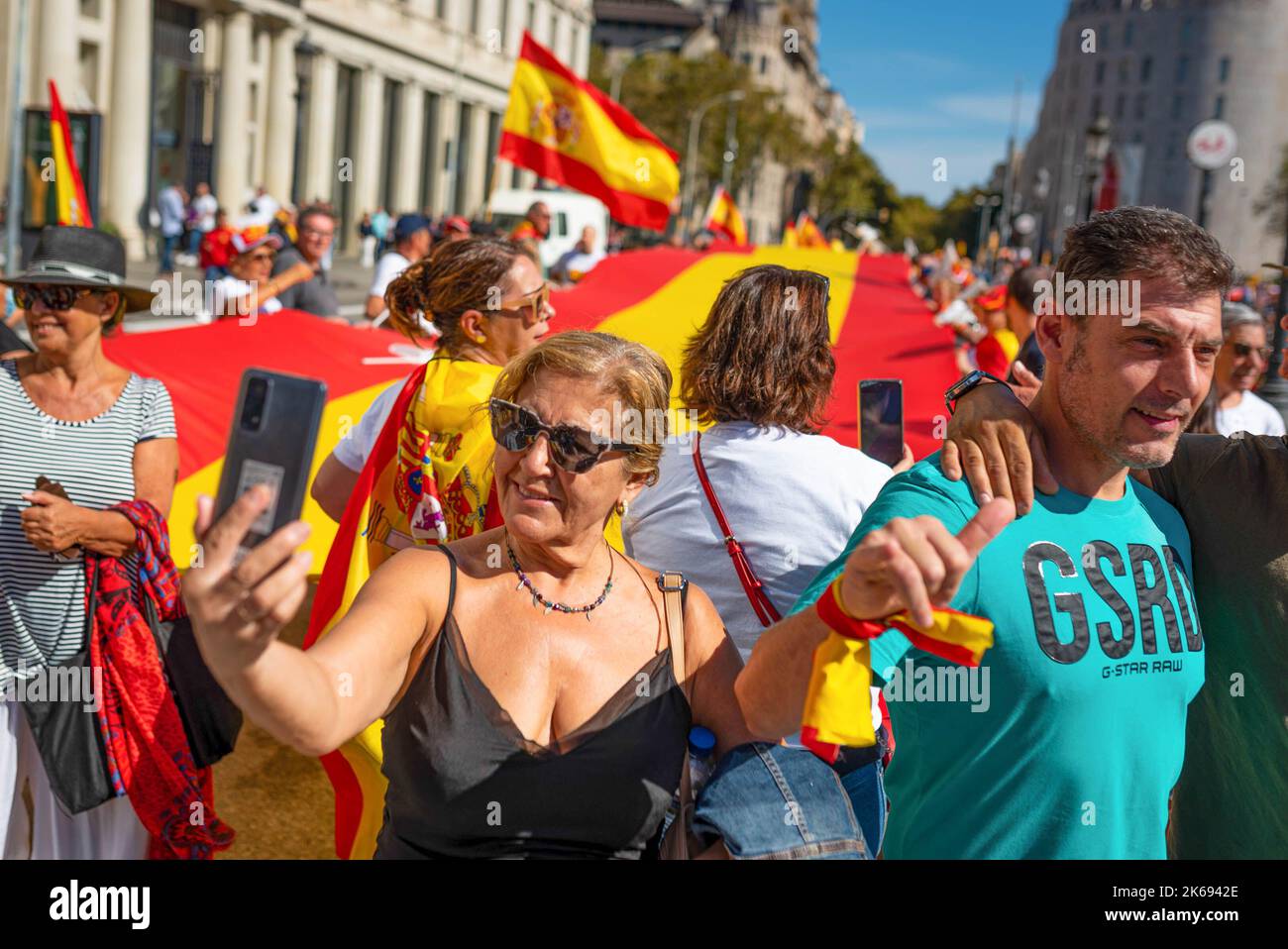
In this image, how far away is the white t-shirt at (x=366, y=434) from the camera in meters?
4.04

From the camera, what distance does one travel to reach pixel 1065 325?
93.4 inches

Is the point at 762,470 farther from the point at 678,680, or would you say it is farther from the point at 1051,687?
the point at 1051,687

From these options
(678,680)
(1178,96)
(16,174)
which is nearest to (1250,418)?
(678,680)

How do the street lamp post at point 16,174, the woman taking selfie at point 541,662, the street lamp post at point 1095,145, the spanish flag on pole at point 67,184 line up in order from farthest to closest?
the street lamp post at point 1095,145
the street lamp post at point 16,174
the spanish flag on pole at point 67,184
the woman taking selfie at point 541,662

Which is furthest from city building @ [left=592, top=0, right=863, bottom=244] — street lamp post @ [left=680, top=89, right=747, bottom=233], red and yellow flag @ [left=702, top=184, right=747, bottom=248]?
red and yellow flag @ [left=702, top=184, right=747, bottom=248]

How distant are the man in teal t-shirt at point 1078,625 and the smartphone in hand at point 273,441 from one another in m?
0.78

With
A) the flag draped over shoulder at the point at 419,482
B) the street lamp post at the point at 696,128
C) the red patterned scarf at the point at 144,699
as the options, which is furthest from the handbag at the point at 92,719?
the street lamp post at the point at 696,128

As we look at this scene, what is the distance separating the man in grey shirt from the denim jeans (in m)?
6.30

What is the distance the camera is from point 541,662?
2.32 metres

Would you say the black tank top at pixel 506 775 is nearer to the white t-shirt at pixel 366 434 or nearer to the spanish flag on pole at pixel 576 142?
the white t-shirt at pixel 366 434

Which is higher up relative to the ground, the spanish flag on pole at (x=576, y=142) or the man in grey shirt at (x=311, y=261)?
the spanish flag on pole at (x=576, y=142)

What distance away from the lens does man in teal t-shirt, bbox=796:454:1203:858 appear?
2.17 metres
